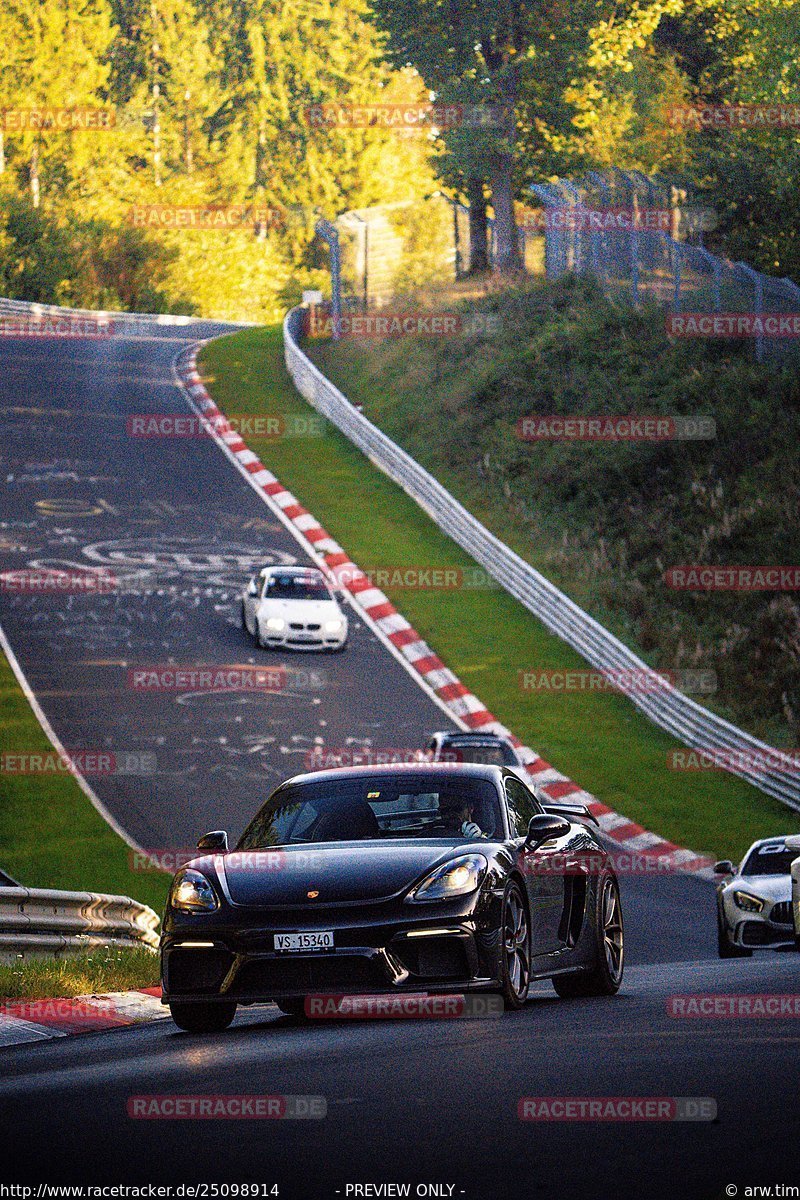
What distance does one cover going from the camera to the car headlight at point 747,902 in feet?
55.4

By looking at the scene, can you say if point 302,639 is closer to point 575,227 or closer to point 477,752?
point 477,752

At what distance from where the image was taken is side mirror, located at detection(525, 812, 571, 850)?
33.8ft

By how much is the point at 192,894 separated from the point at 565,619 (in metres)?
24.3

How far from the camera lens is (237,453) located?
4738 cm

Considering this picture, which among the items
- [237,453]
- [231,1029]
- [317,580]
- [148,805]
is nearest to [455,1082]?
[231,1029]

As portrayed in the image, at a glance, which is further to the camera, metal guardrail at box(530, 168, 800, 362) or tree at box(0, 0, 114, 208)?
tree at box(0, 0, 114, 208)

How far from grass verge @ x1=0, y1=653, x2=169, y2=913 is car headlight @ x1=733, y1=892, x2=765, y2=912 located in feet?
18.2

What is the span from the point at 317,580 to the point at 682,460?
10.5 meters

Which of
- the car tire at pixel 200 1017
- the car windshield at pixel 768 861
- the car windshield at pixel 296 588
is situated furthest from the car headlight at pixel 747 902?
the car windshield at pixel 296 588

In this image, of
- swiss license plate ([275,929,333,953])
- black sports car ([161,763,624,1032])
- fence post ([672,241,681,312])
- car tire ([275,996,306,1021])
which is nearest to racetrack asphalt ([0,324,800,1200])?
car tire ([275,996,306,1021])

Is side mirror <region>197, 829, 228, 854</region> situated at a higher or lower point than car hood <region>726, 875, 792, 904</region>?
higher

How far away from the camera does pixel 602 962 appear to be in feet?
37.4

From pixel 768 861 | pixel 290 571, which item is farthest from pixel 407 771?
pixel 290 571

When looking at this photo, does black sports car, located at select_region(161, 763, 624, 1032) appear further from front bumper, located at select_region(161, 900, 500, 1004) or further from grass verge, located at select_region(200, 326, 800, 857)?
grass verge, located at select_region(200, 326, 800, 857)
